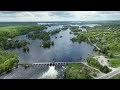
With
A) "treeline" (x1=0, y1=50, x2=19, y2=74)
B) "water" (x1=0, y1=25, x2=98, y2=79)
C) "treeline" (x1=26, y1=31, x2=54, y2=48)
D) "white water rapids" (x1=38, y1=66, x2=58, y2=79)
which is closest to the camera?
"white water rapids" (x1=38, y1=66, x2=58, y2=79)

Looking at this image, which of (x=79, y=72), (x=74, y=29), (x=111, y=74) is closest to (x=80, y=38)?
(x=74, y=29)

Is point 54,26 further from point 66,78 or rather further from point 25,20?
point 66,78

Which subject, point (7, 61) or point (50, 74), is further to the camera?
point (7, 61)

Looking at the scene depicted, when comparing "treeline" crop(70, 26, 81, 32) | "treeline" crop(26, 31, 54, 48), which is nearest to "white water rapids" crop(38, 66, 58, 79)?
"treeline" crop(26, 31, 54, 48)

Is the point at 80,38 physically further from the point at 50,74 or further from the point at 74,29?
the point at 50,74

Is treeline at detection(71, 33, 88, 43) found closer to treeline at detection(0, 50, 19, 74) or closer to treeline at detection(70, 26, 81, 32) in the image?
treeline at detection(70, 26, 81, 32)

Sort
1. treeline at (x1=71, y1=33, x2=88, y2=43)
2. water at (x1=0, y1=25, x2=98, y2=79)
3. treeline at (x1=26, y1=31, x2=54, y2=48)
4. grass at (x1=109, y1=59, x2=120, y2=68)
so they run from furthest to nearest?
treeline at (x1=71, y1=33, x2=88, y2=43), treeline at (x1=26, y1=31, x2=54, y2=48), grass at (x1=109, y1=59, x2=120, y2=68), water at (x1=0, y1=25, x2=98, y2=79)
